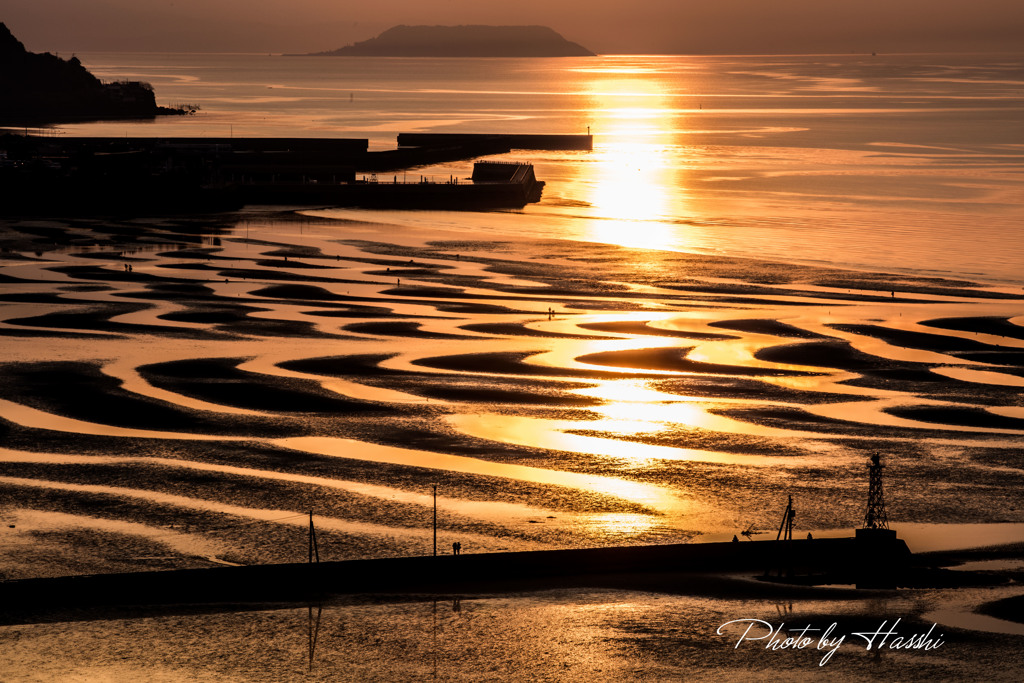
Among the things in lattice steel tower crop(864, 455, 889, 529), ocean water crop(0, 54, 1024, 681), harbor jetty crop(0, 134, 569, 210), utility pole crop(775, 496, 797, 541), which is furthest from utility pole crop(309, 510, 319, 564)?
harbor jetty crop(0, 134, 569, 210)

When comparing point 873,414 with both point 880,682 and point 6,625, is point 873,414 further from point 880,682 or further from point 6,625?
point 6,625

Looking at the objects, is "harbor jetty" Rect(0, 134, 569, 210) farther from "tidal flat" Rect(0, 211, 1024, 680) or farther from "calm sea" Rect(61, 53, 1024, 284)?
"tidal flat" Rect(0, 211, 1024, 680)

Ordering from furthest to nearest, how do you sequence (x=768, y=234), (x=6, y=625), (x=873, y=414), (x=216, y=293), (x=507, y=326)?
(x=768, y=234) → (x=216, y=293) → (x=507, y=326) → (x=873, y=414) → (x=6, y=625)

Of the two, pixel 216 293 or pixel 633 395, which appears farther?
pixel 216 293

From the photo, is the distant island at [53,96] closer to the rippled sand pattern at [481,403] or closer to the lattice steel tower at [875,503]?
the rippled sand pattern at [481,403]

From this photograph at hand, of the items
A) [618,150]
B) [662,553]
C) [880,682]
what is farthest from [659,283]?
[618,150]

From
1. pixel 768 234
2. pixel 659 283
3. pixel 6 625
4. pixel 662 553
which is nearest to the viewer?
pixel 6 625
